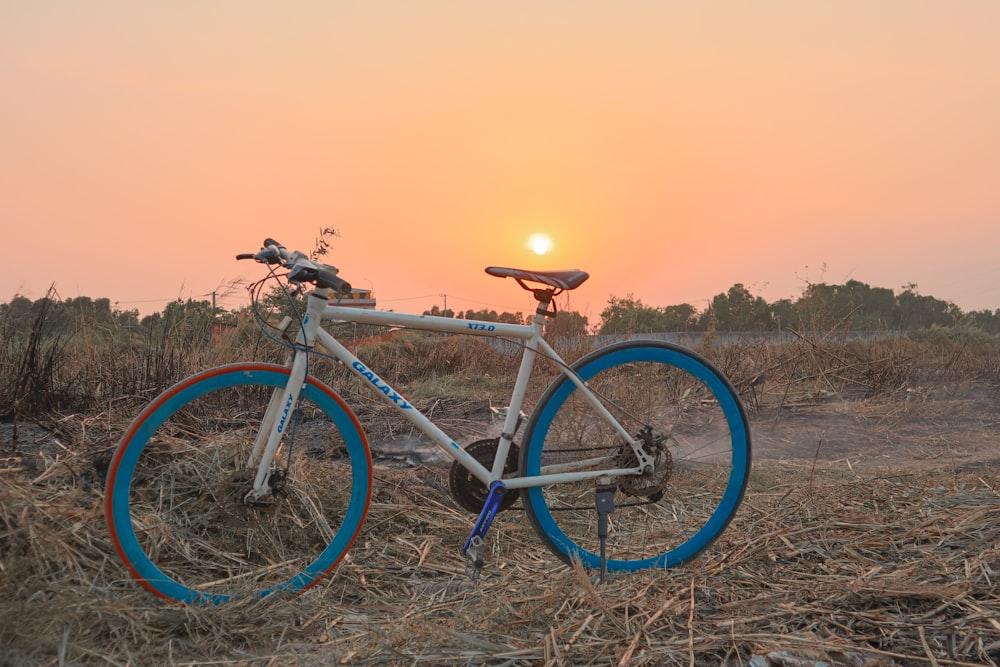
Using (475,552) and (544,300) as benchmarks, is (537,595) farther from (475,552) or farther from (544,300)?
(544,300)

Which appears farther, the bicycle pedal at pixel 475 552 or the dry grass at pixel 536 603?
the bicycle pedal at pixel 475 552

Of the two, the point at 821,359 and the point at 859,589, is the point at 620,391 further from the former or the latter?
the point at 821,359

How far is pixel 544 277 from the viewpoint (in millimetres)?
3035

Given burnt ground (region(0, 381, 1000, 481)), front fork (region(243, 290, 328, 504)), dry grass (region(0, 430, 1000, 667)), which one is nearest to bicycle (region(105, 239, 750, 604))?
front fork (region(243, 290, 328, 504))

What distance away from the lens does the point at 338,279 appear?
2848mm

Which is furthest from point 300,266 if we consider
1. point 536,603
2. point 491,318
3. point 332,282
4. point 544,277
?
A: point 491,318

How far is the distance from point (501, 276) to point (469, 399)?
4264 millimetres

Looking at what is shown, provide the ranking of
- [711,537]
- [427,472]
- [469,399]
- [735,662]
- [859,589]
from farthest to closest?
[469,399] → [427,472] → [711,537] → [859,589] → [735,662]

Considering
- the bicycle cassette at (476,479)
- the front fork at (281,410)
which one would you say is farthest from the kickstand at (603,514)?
the front fork at (281,410)

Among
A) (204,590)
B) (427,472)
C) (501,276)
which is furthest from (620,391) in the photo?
(204,590)

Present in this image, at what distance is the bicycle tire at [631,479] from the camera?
3.19 metres

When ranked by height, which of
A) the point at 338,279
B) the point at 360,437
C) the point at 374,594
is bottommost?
the point at 374,594

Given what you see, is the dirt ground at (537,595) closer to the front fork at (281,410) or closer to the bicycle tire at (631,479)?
the bicycle tire at (631,479)

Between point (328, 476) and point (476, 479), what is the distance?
1.24 metres
